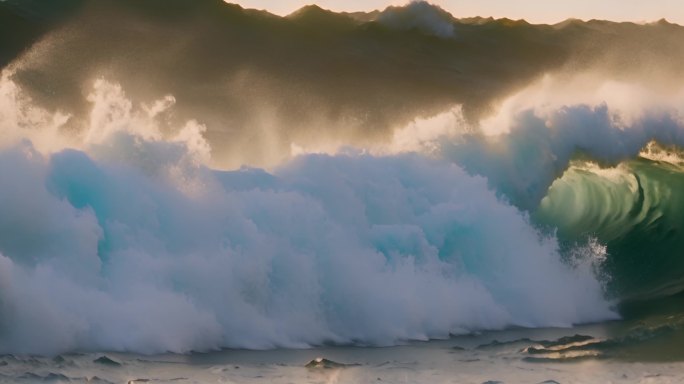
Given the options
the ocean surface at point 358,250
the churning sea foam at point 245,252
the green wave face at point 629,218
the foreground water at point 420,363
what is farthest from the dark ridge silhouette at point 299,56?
the foreground water at point 420,363

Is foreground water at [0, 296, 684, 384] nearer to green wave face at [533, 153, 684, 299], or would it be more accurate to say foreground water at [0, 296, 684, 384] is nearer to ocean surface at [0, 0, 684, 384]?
ocean surface at [0, 0, 684, 384]

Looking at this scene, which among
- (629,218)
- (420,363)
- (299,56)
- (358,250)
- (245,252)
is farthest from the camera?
(299,56)

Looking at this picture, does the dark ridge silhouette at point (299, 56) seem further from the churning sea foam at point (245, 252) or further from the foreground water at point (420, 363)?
the foreground water at point (420, 363)

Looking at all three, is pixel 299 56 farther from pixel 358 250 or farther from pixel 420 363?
pixel 420 363

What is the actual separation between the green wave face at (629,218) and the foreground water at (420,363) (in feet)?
10.4

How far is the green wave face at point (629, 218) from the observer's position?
1683 centimetres

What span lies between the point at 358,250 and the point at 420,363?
9.01ft

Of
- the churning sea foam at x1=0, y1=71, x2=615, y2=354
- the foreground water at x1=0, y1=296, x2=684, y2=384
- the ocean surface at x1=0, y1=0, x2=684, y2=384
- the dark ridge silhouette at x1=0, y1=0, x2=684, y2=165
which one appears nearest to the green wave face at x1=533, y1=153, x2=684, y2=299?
the ocean surface at x1=0, y1=0, x2=684, y2=384

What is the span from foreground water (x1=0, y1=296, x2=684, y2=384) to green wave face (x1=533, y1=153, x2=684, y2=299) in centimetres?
315

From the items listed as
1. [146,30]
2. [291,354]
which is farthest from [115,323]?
[146,30]

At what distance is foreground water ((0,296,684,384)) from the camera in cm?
1063

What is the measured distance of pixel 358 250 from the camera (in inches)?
559

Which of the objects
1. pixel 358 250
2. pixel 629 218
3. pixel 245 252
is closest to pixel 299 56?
pixel 629 218

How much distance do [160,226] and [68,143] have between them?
10.3ft
